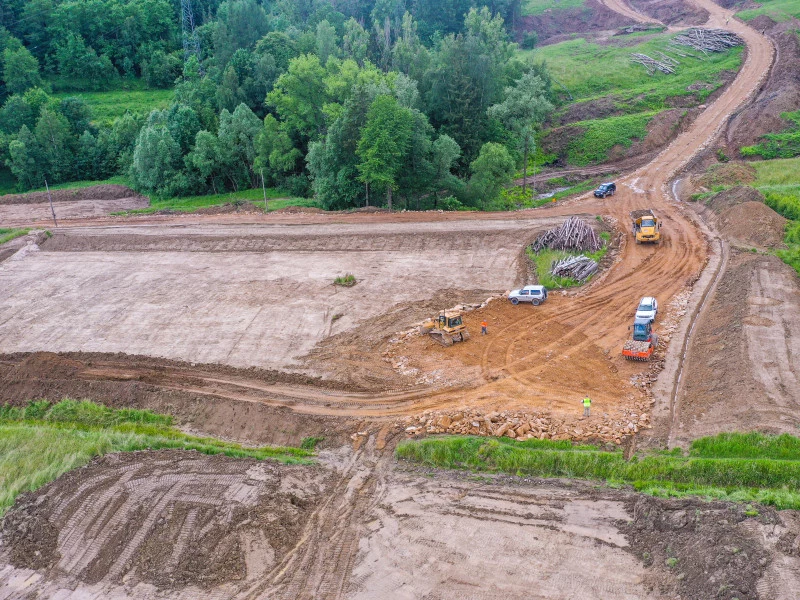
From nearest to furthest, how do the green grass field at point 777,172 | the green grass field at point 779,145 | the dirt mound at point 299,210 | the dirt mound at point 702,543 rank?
the dirt mound at point 702,543
the green grass field at point 777,172
the dirt mound at point 299,210
the green grass field at point 779,145

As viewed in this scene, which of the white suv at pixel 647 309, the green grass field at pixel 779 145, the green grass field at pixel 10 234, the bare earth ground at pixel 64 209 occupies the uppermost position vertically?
the green grass field at pixel 779 145

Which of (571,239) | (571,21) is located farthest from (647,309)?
(571,21)

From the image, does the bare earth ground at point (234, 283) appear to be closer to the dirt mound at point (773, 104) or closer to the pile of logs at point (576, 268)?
the pile of logs at point (576, 268)

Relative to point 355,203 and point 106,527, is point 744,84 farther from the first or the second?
point 106,527

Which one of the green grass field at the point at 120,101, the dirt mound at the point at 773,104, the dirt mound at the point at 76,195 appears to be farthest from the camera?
the green grass field at the point at 120,101

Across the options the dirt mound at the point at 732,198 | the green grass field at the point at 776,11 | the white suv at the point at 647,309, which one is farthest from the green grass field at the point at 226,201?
the green grass field at the point at 776,11

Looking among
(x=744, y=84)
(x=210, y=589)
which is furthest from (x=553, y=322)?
(x=744, y=84)

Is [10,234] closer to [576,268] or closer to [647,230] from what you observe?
[576,268]
